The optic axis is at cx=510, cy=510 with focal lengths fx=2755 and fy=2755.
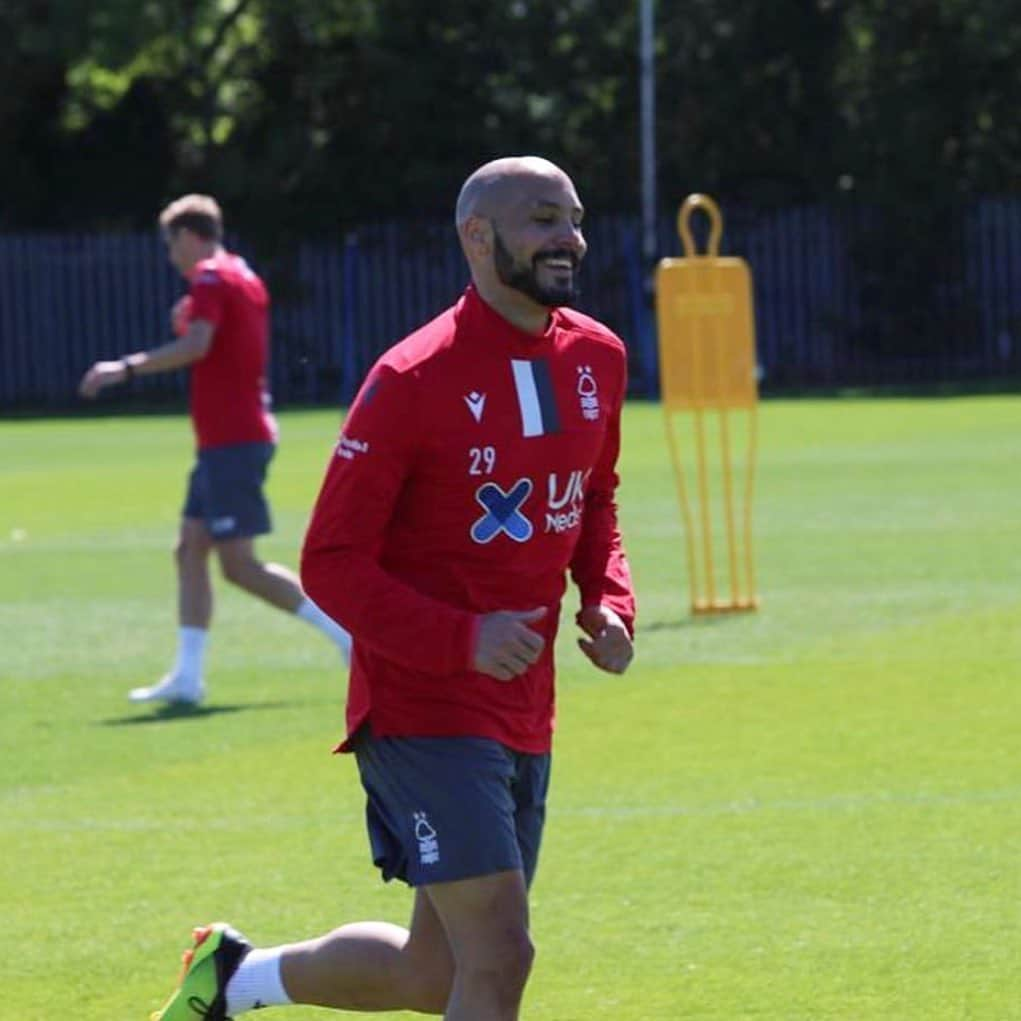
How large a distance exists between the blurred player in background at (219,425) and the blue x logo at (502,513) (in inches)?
276

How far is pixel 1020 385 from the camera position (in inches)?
1540

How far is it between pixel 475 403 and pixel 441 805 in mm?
812

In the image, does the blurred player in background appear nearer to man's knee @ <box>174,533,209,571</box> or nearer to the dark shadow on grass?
man's knee @ <box>174,533,209,571</box>

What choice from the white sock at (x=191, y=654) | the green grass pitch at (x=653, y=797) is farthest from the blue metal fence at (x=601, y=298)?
the white sock at (x=191, y=654)

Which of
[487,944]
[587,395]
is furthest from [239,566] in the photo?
[487,944]

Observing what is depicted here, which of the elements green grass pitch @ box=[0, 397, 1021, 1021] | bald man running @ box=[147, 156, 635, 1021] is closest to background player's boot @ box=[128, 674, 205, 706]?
green grass pitch @ box=[0, 397, 1021, 1021]

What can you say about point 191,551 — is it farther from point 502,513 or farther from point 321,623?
point 502,513

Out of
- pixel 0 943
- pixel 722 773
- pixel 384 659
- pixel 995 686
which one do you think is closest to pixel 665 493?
pixel 995 686

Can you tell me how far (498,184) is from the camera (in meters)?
5.66

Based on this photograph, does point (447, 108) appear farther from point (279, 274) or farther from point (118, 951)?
point (118, 951)

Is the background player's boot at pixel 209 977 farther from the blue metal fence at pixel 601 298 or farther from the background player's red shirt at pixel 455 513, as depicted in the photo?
the blue metal fence at pixel 601 298

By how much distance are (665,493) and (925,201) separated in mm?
20416

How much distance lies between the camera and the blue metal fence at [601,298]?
4250 cm

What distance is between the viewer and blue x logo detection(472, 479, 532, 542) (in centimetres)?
562
